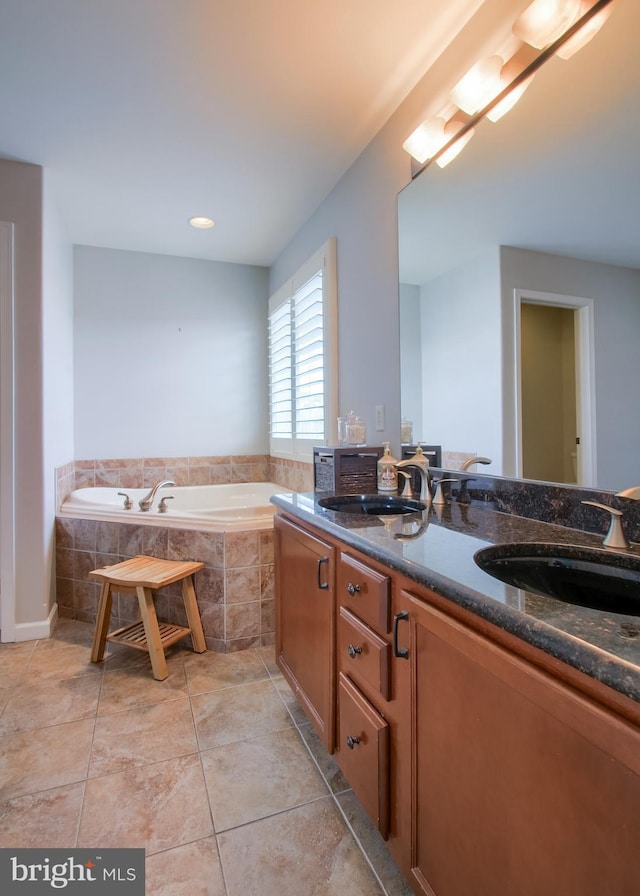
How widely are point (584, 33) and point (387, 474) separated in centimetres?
143

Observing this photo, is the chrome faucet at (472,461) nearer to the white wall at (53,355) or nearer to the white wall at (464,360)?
the white wall at (464,360)

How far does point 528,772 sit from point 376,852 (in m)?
0.84

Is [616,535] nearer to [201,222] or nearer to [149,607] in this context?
[149,607]

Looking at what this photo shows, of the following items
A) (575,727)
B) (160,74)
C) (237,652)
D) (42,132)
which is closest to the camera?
(575,727)

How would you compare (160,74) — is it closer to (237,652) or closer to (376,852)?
(237,652)

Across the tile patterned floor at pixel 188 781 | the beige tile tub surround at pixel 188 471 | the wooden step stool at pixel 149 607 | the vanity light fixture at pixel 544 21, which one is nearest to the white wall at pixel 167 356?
the beige tile tub surround at pixel 188 471

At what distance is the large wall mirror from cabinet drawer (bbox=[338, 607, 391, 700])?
0.69m

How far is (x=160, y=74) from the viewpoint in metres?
1.77

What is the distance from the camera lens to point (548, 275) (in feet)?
4.23

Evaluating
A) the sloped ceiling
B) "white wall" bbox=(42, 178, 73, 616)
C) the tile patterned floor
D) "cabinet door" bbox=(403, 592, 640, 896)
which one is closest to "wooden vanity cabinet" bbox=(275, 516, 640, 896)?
"cabinet door" bbox=(403, 592, 640, 896)

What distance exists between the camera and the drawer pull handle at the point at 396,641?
94 centimetres

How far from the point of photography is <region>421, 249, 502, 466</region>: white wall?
1.50 m

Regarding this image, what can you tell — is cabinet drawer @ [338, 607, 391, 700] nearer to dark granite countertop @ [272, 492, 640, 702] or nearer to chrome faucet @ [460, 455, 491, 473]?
dark granite countertop @ [272, 492, 640, 702]

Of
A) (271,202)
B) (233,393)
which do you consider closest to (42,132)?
(271,202)
